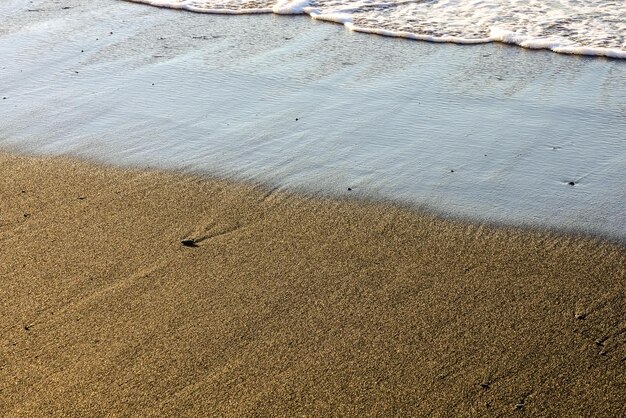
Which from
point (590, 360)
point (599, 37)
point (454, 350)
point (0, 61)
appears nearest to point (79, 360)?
point (454, 350)

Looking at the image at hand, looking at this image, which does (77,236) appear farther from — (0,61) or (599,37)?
(599,37)

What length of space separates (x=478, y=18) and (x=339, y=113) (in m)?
2.99

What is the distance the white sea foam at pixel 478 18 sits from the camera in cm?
767

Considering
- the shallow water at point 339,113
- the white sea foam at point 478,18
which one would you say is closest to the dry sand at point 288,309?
the shallow water at point 339,113

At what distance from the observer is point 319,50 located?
7.45 m

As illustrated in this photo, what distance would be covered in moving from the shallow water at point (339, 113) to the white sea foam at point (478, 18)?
0.78 feet

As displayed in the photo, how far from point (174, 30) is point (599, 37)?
389 cm

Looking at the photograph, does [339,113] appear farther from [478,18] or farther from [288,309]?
[478,18]

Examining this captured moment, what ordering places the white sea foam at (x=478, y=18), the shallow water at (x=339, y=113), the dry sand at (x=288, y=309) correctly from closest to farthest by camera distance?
the dry sand at (x=288, y=309), the shallow water at (x=339, y=113), the white sea foam at (x=478, y=18)

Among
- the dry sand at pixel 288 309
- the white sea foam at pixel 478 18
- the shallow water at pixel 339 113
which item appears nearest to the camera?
the dry sand at pixel 288 309

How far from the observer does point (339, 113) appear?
6.00 metres

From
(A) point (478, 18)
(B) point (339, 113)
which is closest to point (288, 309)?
(B) point (339, 113)

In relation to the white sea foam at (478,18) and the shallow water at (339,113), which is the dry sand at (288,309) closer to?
the shallow water at (339,113)

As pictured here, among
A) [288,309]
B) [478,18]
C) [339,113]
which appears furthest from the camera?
[478,18]
